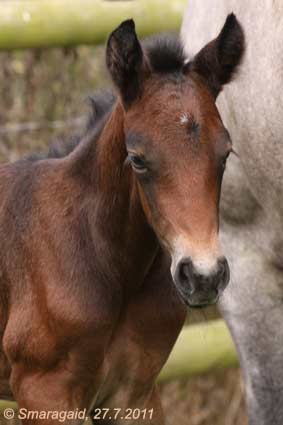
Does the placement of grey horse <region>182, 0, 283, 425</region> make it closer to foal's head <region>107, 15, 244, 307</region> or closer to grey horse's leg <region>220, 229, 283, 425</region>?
grey horse's leg <region>220, 229, 283, 425</region>

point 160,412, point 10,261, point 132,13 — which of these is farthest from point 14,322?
point 132,13

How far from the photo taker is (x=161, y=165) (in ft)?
9.41

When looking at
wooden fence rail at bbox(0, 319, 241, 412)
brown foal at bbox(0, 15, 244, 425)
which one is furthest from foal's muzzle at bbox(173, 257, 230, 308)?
wooden fence rail at bbox(0, 319, 241, 412)

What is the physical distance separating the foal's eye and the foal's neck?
207mm

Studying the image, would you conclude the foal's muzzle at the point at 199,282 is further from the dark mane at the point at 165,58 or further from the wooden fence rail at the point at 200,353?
the wooden fence rail at the point at 200,353

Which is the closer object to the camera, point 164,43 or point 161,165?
point 161,165

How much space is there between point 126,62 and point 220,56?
257 mm

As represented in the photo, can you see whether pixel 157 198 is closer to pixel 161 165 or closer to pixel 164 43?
pixel 161 165

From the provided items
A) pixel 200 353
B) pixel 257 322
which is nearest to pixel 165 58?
pixel 257 322

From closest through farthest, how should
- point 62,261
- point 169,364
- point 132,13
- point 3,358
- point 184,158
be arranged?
1. point 184,158
2. point 62,261
3. point 3,358
4. point 169,364
5. point 132,13

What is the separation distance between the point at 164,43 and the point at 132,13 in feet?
6.90

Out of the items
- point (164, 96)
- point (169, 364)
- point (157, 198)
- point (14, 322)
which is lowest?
point (169, 364)

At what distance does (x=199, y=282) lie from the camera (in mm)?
2754

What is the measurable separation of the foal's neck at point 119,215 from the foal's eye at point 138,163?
21 cm
